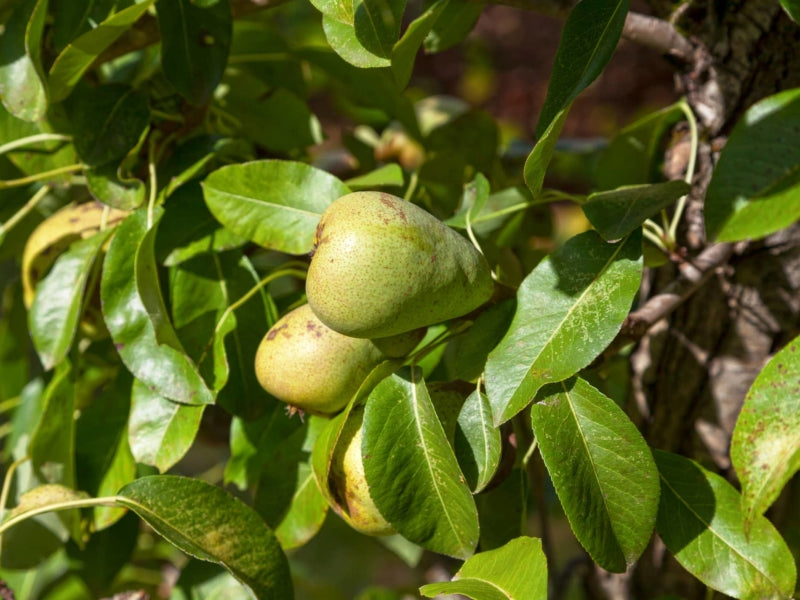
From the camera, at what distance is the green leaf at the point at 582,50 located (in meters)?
0.50

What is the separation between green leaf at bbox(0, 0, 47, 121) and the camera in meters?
0.64

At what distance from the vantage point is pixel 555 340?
520 millimetres

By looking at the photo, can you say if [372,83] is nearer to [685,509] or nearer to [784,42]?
[784,42]

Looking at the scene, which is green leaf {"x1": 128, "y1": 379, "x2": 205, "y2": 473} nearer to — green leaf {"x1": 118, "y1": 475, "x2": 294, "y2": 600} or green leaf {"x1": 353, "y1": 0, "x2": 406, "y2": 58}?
green leaf {"x1": 118, "y1": 475, "x2": 294, "y2": 600}

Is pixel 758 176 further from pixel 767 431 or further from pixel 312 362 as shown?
pixel 312 362

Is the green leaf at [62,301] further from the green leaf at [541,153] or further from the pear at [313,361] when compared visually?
the green leaf at [541,153]

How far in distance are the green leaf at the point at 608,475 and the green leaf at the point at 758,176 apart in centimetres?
13

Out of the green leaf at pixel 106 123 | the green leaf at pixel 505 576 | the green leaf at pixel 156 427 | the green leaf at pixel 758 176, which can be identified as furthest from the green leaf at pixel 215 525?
the green leaf at pixel 758 176

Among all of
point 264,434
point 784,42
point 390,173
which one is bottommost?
point 264,434

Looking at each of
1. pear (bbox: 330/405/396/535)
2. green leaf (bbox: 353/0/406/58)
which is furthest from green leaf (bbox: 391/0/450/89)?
pear (bbox: 330/405/396/535)

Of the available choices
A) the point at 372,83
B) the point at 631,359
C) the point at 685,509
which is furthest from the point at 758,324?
the point at 372,83

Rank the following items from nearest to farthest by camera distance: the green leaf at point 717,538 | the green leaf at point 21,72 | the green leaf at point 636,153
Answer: the green leaf at point 717,538 < the green leaf at point 21,72 < the green leaf at point 636,153

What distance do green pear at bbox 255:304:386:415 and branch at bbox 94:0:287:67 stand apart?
0.98ft

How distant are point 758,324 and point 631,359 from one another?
13 cm
